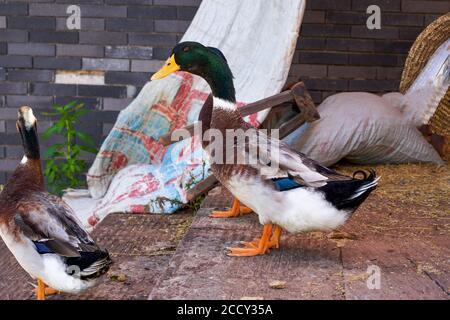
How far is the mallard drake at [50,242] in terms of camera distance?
266 cm

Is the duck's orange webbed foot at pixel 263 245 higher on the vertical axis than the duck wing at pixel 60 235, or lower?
lower

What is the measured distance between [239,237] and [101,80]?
345 cm

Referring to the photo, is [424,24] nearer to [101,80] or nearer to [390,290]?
[101,80]

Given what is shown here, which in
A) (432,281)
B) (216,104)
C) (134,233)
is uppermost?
(216,104)

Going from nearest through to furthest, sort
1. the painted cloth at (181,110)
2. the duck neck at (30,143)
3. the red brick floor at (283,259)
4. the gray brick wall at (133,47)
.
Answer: the red brick floor at (283,259) → the duck neck at (30,143) → the painted cloth at (181,110) → the gray brick wall at (133,47)

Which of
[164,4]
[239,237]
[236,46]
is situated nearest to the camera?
[239,237]

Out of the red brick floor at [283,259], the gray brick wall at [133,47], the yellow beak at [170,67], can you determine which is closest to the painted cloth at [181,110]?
the red brick floor at [283,259]

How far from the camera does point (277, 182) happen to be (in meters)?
3.08

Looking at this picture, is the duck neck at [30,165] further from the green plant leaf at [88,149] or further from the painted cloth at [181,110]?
the green plant leaf at [88,149]

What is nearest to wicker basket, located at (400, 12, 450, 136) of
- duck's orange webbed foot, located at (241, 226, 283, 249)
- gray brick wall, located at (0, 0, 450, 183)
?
gray brick wall, located at (0, 0, 450, 183)

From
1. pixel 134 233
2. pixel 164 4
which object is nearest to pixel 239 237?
pixel 134 233

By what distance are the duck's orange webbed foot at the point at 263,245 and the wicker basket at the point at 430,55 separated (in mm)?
2750

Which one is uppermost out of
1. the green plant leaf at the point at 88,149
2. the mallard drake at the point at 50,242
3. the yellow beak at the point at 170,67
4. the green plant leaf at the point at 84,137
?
the yellow beak at the point at 170,67

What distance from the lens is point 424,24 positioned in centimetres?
659
